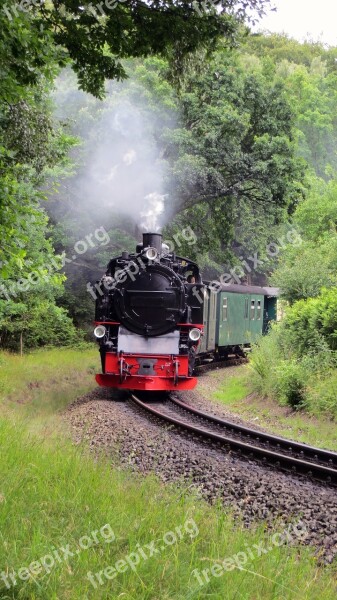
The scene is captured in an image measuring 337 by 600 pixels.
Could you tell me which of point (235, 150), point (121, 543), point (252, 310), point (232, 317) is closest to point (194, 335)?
point (232, 317)

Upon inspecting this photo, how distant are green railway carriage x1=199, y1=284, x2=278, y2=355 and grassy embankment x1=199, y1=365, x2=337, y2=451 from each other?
3.43 feet

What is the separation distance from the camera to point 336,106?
58.3m

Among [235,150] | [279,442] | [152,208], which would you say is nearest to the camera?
[279,442]

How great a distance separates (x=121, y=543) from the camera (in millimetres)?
4355

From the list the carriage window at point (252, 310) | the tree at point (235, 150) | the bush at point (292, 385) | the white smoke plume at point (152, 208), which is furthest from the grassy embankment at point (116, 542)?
the tree at point (235, 150)

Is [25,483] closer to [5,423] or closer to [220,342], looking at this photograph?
[5,423]

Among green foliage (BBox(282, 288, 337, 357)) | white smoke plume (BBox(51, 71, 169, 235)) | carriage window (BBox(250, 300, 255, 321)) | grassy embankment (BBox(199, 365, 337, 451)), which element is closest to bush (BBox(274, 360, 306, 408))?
grassy embankment (BBox(199, 365, 337, 451))

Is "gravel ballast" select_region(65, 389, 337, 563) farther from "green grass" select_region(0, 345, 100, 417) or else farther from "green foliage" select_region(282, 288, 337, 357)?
"green foliage" select_region(282, 288, 337, 357)

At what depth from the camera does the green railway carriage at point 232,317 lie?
58.4 ft

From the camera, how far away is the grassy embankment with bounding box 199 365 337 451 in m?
11.0

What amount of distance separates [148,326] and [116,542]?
356 inches

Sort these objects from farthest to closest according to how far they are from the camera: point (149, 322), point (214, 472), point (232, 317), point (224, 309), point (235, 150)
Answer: point (235, 150)
point (232, 317)
point (224, 309)
point (149, 322)
point (214, 472)

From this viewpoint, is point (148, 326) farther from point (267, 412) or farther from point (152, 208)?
point (152, 208)

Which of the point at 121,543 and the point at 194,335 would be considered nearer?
the point at 121,543
